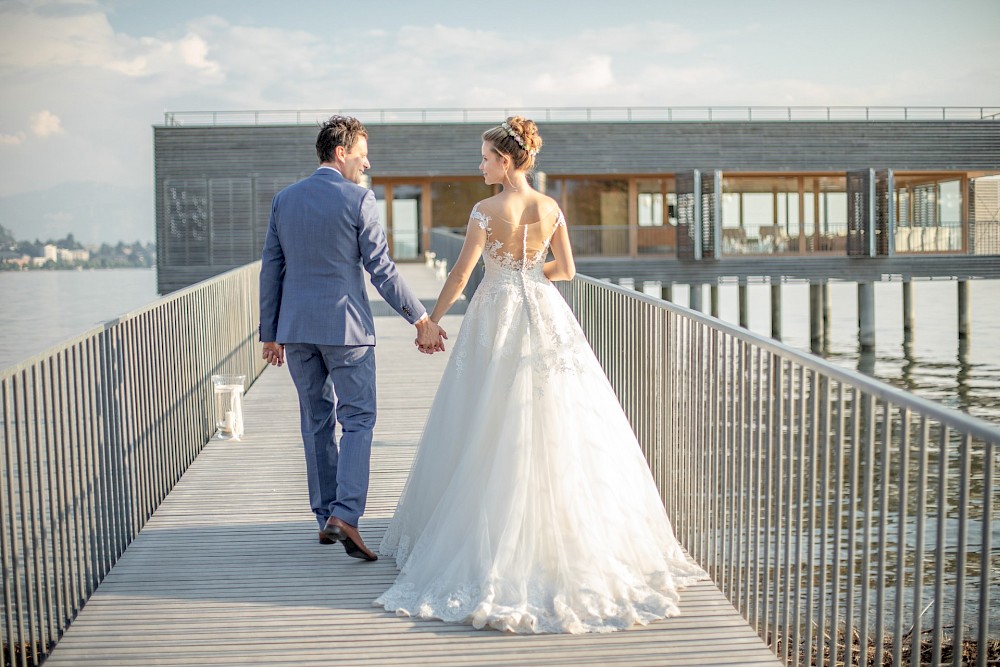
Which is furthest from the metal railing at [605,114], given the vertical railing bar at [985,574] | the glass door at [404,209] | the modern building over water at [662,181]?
the vertical railing bar at [985,574]

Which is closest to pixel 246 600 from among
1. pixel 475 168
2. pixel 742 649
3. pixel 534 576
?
pixel 534 576

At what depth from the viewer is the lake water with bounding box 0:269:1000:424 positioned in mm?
25719

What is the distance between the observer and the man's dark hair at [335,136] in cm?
443

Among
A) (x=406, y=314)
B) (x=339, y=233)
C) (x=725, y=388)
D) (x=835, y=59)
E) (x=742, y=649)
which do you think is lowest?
(x=742, y=649)

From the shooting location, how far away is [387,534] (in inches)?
179

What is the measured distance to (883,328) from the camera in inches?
1724

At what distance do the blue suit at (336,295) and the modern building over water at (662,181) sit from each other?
81.7ft

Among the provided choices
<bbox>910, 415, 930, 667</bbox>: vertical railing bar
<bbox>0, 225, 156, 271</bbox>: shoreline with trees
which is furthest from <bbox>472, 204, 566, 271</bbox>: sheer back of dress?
<bbox>0, 225, 156, 271</bbox>: shoreline with trees

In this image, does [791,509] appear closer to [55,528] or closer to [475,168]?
[55,528]

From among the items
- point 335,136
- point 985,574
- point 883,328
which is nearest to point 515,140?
point 335,136

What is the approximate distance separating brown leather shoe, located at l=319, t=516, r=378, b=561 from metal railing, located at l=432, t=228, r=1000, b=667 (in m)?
1.37

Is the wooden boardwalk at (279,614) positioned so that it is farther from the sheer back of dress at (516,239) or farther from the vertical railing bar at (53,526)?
the sheer back of dress at (516,239)

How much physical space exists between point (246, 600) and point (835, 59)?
214 ft

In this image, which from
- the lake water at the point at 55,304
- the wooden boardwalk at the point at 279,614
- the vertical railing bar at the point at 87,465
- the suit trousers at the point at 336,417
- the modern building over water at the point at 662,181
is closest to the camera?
the wooden boardwalk at the point at 279,614
